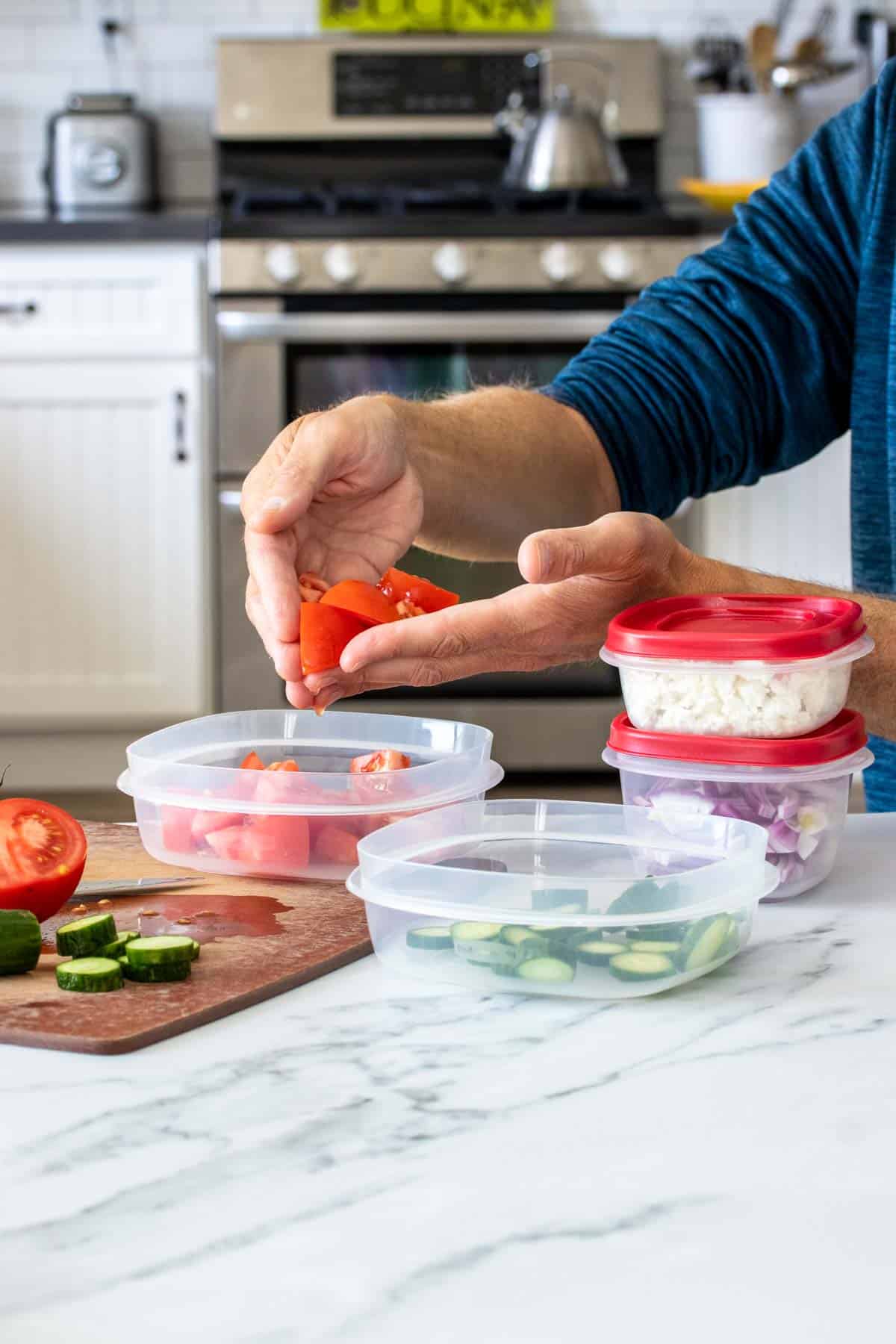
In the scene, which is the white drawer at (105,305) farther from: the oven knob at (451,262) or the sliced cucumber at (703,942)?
the sliced cucumber at (703,942)

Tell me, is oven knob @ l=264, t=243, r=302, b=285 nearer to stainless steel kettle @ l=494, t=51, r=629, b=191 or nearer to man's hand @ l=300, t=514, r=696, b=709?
stainless steel kettle @ l=494, t=51, r=629, b=191

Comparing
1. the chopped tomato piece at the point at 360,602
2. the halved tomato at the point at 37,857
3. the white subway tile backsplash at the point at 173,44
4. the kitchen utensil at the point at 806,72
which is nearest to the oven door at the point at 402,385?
the kitchen utensil at the point at 806,72

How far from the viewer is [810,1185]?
555 mm

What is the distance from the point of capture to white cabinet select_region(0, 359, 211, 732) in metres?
2.96

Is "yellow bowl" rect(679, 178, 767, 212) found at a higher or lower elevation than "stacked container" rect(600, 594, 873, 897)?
higher

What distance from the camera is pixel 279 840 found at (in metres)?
0.95

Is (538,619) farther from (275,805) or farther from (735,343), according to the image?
(735,343)

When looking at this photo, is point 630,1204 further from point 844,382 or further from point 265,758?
point 844,382

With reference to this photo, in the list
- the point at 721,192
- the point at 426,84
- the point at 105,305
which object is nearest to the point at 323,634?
the point at 105,305

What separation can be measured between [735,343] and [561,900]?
93 cm

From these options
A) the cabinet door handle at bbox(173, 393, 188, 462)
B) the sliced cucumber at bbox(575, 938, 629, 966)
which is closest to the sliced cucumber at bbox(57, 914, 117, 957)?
the sliced cucumber at bbox(575, 938, 629, 966)

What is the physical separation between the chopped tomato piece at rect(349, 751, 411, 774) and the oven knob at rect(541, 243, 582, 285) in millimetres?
2037

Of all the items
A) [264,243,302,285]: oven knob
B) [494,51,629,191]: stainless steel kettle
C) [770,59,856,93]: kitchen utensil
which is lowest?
[264,243,302,285]: oven knob

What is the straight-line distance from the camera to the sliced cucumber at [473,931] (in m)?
0.73
